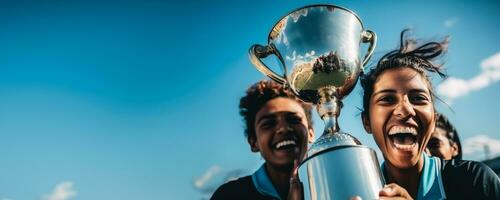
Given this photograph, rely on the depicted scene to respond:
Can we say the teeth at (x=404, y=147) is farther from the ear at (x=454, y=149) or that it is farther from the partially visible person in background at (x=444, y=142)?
the ear at (x=454, y=149)

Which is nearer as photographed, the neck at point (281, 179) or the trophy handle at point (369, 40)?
the trophy handle at point (369, 40)

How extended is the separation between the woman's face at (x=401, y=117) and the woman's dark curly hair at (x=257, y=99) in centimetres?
67

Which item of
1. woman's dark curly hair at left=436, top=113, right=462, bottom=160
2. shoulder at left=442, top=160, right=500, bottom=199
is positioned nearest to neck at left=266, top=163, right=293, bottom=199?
shoulder at left=442, top=160, right=500, bottom=199

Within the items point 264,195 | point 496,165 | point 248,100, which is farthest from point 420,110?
point 496,165

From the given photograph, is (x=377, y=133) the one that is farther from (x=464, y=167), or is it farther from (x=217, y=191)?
(x=217, y=191)

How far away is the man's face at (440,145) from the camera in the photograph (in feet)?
10.5

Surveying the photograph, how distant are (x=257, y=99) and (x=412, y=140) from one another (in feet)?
3.51

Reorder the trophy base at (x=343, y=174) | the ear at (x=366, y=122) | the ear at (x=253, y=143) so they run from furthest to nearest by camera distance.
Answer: the ear at (x=253, y=143)
the ear at (x=366, y=122)
the trophy base at (x=343, y=174)

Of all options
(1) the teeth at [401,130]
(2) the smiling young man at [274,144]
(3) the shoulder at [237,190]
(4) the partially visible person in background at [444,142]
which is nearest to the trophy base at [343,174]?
(1) the teeth at [401,130]

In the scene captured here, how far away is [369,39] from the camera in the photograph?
2033 millimetres

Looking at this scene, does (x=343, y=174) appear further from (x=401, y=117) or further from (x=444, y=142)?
(x=444, y=142)

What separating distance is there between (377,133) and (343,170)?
0.57 metres

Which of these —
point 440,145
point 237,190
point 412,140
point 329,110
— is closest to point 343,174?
A: point 329,110

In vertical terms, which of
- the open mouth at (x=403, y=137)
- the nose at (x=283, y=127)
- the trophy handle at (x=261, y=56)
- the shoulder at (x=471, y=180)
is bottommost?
the shoulder at (x=471, y=180)
